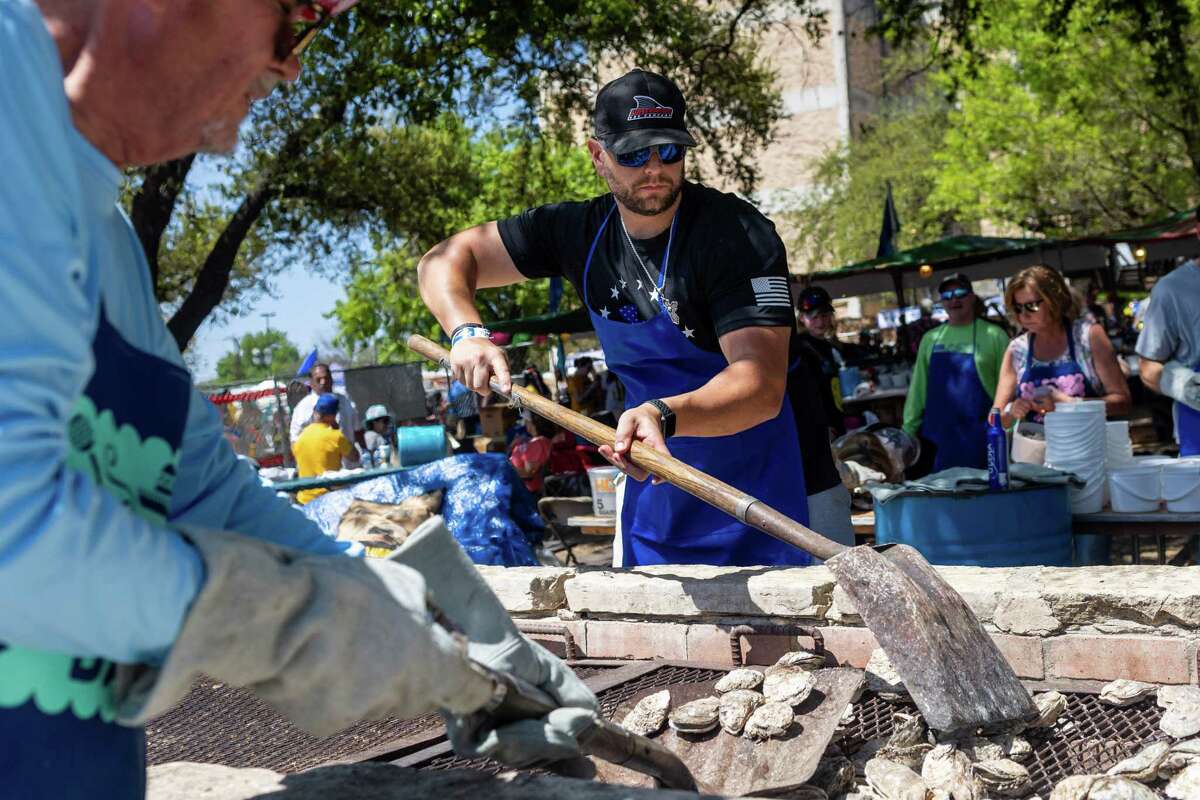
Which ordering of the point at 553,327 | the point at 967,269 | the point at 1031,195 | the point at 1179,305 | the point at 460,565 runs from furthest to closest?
the point at 1031,195, the point at 553,327, the point at 967,269, the point at 1179,305, the point at 460,565

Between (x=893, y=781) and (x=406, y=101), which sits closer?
(x=893, y=781)

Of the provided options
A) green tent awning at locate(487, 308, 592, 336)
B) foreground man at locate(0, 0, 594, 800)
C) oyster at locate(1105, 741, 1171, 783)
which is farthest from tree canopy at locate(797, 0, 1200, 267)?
foreground man at locate(0, 0, 594, 800)

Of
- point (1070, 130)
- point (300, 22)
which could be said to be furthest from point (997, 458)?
point (1070, 130)

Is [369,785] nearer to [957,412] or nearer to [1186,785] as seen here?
[1186,785]

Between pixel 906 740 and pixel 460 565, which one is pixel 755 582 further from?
pixel 460 565

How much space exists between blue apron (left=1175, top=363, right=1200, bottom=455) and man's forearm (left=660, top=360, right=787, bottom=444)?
3057 mm

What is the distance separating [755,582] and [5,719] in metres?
2.21

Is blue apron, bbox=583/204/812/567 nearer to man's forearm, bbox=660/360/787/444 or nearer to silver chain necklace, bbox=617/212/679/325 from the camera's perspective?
silver chain necklace, bbox=617/212/679/325

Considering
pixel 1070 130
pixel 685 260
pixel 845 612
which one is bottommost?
pixel 845 612

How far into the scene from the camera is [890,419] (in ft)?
36.4

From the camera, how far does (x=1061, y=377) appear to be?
17.6ft

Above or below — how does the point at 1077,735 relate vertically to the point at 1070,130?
below

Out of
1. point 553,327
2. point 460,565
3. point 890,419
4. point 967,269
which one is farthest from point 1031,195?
point 460,565

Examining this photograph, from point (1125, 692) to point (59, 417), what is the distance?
2288mm
